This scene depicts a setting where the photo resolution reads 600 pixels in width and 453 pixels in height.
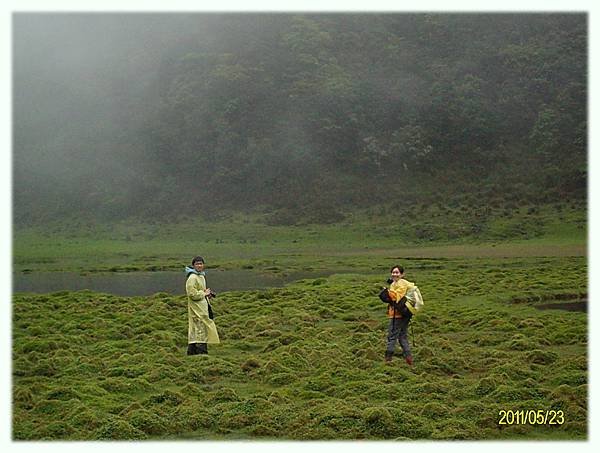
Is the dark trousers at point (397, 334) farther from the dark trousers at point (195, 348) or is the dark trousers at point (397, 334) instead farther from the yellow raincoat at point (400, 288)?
the dark trousers at point (195, 348)

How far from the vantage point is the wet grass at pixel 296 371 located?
42.2ft

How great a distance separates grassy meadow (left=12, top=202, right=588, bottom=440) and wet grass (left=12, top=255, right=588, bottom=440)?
A: 41 mm

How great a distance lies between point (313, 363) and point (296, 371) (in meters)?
0.74

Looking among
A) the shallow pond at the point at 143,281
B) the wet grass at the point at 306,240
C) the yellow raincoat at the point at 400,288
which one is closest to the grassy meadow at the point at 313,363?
the yellow raincoat at the point at 400,288

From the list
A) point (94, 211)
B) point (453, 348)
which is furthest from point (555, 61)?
point (453, 348)

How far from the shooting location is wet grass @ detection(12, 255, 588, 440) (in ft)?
42.2

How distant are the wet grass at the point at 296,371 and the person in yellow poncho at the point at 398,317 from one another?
1.01ft

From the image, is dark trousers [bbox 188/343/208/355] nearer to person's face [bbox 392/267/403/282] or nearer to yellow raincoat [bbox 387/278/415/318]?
yellow raincoat [bbox 387/278/415/318]

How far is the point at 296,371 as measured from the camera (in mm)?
16734

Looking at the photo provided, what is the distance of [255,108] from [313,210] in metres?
23.3

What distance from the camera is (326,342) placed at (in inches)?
793

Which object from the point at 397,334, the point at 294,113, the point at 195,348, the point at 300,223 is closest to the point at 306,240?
the point at 300,223

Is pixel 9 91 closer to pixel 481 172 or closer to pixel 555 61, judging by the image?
pixel 481 172

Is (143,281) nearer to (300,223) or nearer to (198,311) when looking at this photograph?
(198,311)
